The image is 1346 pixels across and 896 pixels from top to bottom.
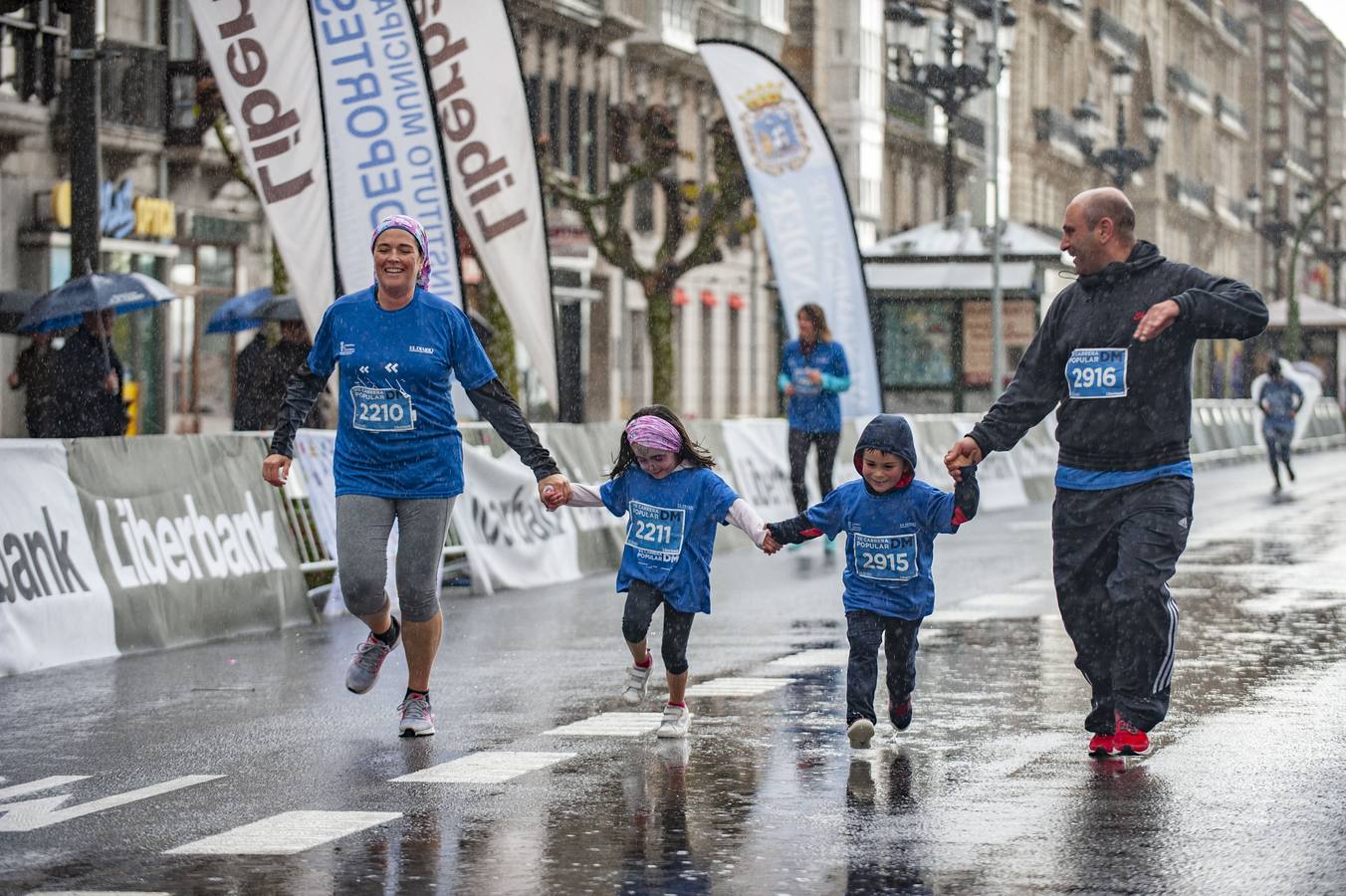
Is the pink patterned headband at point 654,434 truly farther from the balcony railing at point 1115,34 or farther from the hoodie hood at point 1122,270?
the balcony railing at point 1115,34

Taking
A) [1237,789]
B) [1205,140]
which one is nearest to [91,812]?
[1237,789]

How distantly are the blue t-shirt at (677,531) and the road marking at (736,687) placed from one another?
4.25 ft

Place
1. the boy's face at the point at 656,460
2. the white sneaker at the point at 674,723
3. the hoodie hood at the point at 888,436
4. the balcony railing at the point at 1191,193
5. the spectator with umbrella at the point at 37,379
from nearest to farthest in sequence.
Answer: the hoodie hood at the point at 888,436, the white sneaker at the point at 674,723, the boy's face at the point at 656,460, the spectator with umbrella at the point at 37,379, the balcony railing at the point at 1191,193

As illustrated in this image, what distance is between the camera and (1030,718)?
9445 millimetres

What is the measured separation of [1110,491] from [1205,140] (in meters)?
106

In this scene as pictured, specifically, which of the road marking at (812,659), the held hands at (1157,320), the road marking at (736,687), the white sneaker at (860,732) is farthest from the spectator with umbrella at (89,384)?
the held hands at (1157,320)

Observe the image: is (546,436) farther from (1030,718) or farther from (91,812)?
(91,812)

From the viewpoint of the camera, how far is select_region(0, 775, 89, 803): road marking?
26.0ft

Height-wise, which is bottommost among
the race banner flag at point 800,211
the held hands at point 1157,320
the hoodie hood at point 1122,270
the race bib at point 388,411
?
the race bib at point 388,411

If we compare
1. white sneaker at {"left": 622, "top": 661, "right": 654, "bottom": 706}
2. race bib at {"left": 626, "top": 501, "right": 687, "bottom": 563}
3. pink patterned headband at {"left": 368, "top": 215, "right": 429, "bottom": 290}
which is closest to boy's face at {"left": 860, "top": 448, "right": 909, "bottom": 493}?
race bib at {"left": 626, "top": 501, "right": 687, "bottom": 563}

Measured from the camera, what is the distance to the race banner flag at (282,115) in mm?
16281

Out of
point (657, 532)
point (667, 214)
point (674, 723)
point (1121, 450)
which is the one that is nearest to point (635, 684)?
point (674, 723)

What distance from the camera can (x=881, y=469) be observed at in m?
8.77

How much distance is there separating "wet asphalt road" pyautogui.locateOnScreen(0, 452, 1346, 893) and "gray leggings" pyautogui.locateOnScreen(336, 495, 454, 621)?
506mm
